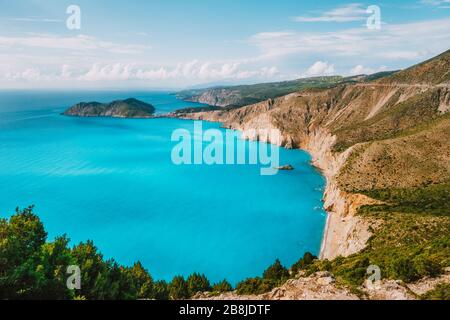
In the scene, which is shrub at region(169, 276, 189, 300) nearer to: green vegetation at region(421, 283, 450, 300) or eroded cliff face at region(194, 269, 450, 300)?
eroded cliff face at region(194, 269, 450, 300)

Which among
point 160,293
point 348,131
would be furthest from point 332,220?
point 348,131

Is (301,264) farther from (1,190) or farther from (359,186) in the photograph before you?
(1,190)

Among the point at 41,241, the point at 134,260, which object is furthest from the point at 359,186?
the point at 41,241

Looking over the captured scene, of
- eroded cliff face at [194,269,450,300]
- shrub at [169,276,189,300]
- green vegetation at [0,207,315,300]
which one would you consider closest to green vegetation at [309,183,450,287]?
eroded cliff face at [194,269,450,300]

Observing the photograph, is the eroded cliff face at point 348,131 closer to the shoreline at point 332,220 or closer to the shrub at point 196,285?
the shoreline at point 332,220

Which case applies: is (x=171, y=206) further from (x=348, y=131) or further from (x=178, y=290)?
(x=348, y=131)

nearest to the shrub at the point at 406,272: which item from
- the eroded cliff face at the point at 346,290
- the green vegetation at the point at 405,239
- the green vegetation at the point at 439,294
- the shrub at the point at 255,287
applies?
the green vegetation at the point at 405,239
